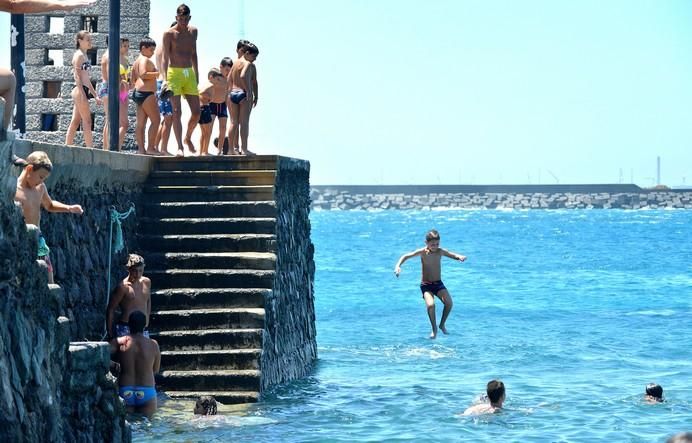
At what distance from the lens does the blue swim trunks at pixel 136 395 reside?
11703mm

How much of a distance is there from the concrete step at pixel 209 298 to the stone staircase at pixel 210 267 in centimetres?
1

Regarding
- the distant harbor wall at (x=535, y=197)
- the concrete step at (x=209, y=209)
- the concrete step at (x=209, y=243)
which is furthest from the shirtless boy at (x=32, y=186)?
the distant harbor wall at (x=535, y=197)

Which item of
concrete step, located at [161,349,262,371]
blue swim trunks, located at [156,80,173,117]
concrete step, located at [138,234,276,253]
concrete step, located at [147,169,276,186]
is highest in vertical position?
blue swim trunks, located at [156,80,173,117]

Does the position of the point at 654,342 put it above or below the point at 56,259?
below

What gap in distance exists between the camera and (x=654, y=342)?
24531 mm

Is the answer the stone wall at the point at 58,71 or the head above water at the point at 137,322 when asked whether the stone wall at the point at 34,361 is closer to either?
the head above water at the point at 137,322

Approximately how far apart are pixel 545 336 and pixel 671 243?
199ft

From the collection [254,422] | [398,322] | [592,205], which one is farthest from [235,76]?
[592,205]

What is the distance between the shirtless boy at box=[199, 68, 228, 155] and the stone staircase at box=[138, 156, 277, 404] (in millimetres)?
1686

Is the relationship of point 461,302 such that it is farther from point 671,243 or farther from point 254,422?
point 671,243

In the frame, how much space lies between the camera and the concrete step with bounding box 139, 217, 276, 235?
14391 millimetres

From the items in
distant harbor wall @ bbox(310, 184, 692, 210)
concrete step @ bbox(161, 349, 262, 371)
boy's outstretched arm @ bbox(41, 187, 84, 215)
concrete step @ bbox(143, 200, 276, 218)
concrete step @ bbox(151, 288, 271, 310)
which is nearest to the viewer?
boy's outstretched arm @ bbox(41, 187, 84, 215)

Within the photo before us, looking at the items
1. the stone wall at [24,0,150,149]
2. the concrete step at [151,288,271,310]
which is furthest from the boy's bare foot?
the concrete step at [151,288,271,310]

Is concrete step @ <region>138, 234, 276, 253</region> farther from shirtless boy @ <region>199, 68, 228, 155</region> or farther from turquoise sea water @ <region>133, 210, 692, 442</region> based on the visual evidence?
shirtless boy @ <region>199, 68, 228, 155</region>
